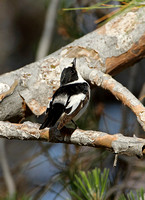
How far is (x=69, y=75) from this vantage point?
1.73 metres

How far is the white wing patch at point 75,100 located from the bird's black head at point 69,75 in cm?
15

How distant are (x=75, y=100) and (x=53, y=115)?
0.13 metres

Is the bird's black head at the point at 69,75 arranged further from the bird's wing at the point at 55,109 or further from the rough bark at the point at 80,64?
the bird's wing at the point at 55,109

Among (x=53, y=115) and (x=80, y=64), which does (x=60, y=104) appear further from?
(x=80, y=64)

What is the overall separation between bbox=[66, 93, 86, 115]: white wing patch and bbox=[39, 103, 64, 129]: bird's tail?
3 cm

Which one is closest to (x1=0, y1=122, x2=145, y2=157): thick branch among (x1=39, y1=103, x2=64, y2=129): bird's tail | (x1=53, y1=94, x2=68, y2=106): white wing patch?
(x1=39, y1=103, x2=64, y2=129): bird's tail

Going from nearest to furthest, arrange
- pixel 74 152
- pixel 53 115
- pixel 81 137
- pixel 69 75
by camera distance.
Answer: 1. pixel 81 137
2. pixel 53 115
3. pixel 69 75
4. pixel 74 152

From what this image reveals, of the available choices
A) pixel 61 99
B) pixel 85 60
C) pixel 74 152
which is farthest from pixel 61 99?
pixel 74 152

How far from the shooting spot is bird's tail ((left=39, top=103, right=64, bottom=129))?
1410mm

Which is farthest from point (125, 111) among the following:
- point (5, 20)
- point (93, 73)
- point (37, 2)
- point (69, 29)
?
point (5, 20)

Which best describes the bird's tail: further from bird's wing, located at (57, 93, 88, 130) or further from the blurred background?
the blurred background

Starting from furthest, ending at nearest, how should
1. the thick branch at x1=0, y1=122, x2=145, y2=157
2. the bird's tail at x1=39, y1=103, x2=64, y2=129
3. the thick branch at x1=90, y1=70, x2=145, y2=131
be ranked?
the bird's tail at x1=39, y1=103, x2=64, y2=129
the thick branch at x1=90, y1=70, x2=145, y2=131
the thick branch at x1=0, y1=122, x2=145, y2=157

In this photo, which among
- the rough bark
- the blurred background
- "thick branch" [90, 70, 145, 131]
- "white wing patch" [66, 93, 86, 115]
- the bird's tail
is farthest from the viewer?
the blurred background

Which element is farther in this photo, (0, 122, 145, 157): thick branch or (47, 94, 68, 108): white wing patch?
(47, 94, 68, 108): white wing patch
